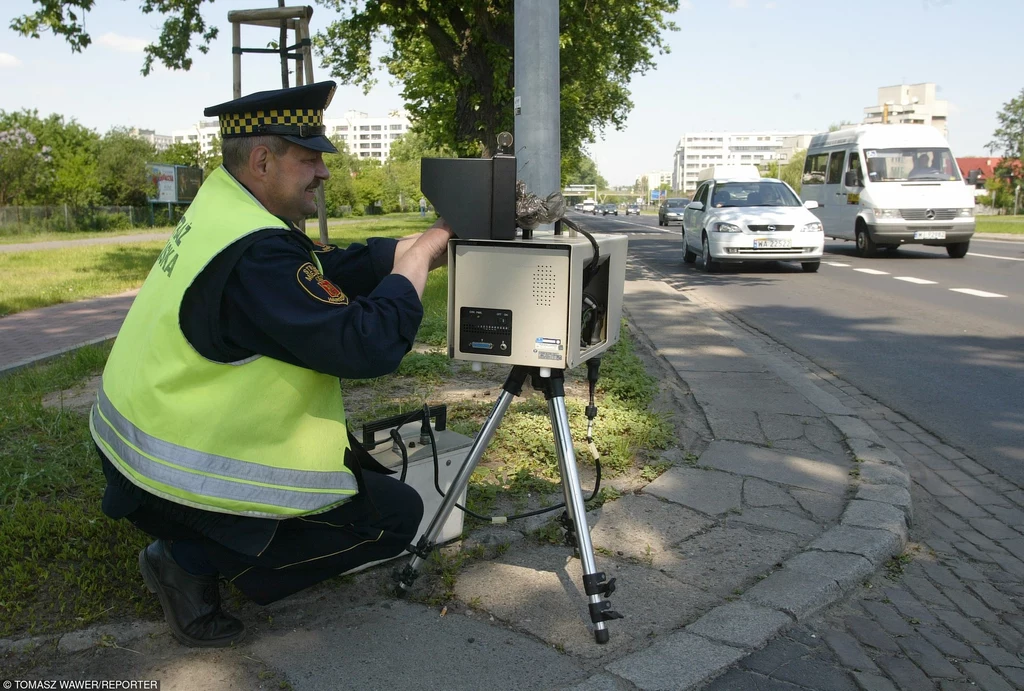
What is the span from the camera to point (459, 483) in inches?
122

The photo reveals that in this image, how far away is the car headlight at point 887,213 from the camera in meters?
17.6

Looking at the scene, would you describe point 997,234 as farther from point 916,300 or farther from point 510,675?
point 510,675

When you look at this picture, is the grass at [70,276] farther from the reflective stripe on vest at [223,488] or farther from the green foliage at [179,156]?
the green foliage at [179,156]

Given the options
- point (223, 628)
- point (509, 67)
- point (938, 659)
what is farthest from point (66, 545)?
point (509, 67)

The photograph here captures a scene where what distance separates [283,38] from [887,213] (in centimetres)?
1230

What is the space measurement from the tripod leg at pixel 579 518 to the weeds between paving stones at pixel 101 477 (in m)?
0.58

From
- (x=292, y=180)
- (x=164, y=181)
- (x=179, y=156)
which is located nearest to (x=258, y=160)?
(x=292, y=180)

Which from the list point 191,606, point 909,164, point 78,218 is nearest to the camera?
point 191,606

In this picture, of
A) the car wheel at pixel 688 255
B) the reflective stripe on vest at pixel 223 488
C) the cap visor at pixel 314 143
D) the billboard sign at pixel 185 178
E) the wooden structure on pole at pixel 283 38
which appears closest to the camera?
the reflective stripe on vest at pixel 223 488

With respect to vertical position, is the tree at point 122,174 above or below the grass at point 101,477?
above

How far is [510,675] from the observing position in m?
2.65

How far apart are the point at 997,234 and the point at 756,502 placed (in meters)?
29.0

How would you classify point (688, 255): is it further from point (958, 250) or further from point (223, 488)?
point (223, 488)

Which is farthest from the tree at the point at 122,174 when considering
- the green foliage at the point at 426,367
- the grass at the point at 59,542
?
the grass at the point at 59,542
